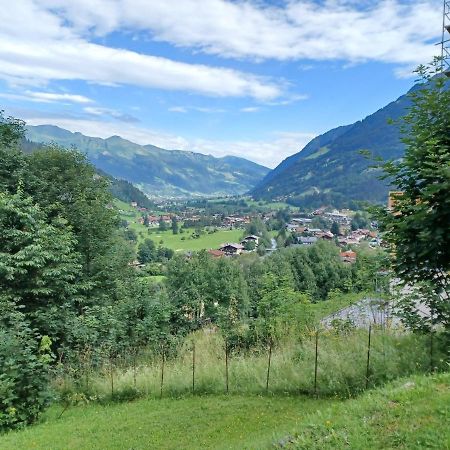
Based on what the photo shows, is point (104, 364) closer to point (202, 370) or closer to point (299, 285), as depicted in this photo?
point (202, 370)

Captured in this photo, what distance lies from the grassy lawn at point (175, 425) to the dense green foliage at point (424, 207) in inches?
97.0

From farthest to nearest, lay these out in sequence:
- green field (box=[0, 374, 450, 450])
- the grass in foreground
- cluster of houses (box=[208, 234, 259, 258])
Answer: cluster of houses (box=[208, 234, 259, 258]), green field (box=[0, 374, 450, 450]), the grass in foreground

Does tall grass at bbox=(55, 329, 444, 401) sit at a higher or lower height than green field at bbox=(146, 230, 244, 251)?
higher

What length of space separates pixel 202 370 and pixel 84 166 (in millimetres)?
15694

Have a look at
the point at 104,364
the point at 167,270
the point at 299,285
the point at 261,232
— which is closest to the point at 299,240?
the point at 261,232

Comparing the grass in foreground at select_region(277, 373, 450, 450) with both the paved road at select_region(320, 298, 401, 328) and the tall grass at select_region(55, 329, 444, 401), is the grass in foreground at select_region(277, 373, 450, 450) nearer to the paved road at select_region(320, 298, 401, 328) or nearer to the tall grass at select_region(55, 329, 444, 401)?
the tall grass at select_region(55, 329, 444, 401)

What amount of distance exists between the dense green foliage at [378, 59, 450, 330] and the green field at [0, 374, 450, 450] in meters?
1.64

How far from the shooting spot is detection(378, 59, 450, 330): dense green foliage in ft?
20.0

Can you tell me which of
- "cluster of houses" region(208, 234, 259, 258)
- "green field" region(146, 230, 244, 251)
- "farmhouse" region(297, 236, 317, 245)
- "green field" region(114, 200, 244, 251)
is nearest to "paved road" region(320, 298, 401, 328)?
"cluster of houses" region(208, 234, 259, 258)

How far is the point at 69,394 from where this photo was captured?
9727 millimetres

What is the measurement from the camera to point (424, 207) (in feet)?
20.1

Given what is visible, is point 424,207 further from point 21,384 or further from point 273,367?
point 21,384

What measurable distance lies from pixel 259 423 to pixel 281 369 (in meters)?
1.68

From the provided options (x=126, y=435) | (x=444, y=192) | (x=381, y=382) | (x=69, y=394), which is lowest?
(x=69, y=394)
